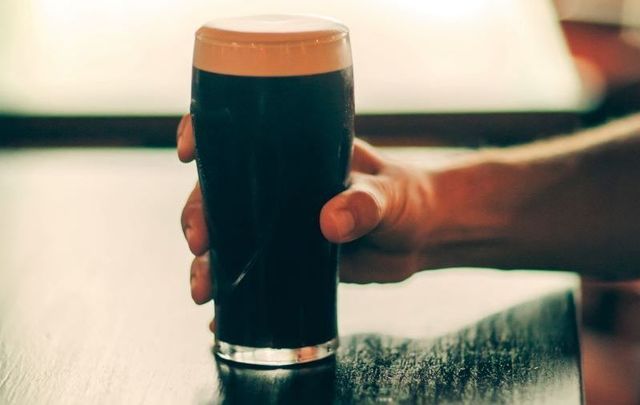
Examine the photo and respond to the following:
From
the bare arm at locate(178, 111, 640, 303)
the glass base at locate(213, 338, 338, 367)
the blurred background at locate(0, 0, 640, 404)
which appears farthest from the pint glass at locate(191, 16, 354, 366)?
the blurred background at locate(0, 0, 640, 404)

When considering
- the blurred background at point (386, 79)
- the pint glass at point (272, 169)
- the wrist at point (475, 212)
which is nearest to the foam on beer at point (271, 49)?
the pint glass at point (272, 169)

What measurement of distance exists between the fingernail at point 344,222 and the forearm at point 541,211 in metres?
0.33

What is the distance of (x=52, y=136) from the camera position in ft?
6.29

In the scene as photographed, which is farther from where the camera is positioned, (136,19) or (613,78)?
(613,78)

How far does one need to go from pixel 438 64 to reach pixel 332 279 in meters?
1.37

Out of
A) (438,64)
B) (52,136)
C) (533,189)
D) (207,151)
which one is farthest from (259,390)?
(438,64)

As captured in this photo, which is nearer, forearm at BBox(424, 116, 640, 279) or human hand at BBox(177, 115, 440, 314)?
human hand at BBox(177, 115, 440, 314)

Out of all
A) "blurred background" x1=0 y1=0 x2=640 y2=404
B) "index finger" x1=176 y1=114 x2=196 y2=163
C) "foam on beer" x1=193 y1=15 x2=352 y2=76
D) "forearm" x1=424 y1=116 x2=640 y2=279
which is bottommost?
"blurred background" x1=0 y1=0 x2=640 y2=404

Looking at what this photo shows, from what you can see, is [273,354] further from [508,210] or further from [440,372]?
[508,210]

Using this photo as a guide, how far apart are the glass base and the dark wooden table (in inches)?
0.5

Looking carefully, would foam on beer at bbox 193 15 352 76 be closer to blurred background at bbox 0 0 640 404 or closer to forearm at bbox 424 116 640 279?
forearm at bbox 424 116 640 279

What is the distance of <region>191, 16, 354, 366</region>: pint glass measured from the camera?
942mm

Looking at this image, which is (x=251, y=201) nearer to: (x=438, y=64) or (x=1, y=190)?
(x=1, y=190)

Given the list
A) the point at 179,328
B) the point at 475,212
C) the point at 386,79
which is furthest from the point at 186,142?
the point at 386,79
